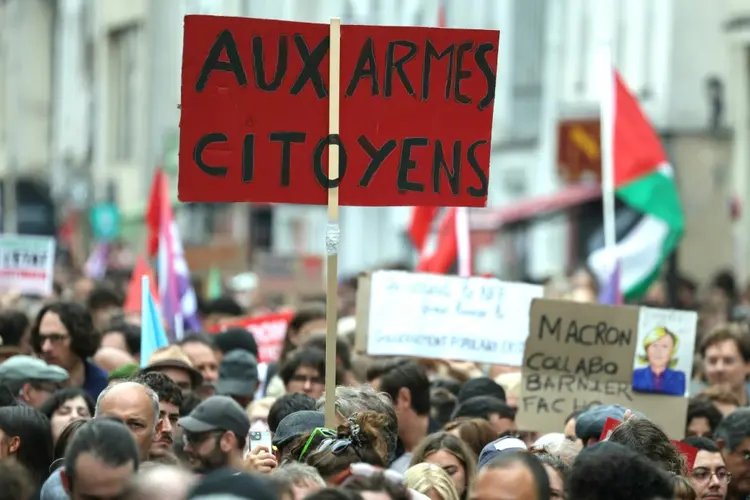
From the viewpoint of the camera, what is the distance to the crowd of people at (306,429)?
563cm

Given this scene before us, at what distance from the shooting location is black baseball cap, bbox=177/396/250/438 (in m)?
7.61

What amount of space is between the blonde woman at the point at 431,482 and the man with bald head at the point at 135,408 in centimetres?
94

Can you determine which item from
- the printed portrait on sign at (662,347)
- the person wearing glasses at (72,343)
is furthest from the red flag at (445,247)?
the person wearing glasses at (72,343)

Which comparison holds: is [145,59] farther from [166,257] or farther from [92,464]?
[92,464]

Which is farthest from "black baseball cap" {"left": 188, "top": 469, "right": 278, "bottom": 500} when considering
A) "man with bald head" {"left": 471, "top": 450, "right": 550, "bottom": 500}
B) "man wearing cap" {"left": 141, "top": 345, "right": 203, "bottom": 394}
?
"man wearing cap" {"left": 141, "top": 345, "right": 203, "bottom": 394}

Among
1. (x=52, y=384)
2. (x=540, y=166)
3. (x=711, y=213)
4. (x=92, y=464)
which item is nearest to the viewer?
(x=92, y=464)

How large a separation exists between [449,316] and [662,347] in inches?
58.4

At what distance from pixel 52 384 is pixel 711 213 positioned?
21035 mm

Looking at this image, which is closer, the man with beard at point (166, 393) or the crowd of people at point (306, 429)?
the crowd of people at point (306, 429)

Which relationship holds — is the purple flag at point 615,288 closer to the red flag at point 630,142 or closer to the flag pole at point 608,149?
the flag pole at point 608,149

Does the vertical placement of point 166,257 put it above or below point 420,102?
below

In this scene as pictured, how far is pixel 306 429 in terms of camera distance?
717cm

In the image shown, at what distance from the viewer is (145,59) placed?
1959 inches

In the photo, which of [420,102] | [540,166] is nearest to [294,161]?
[420,102]
